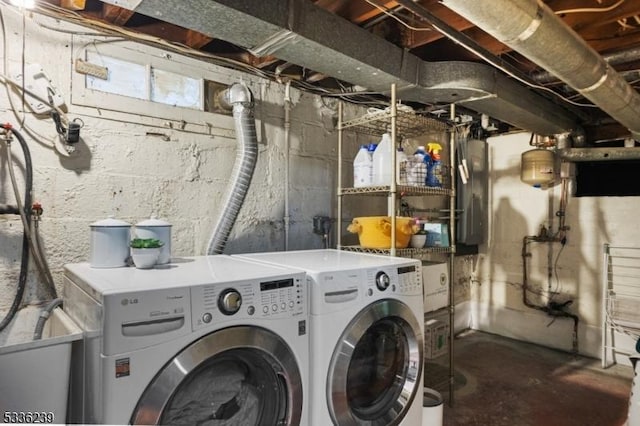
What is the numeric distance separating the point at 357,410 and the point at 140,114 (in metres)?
1.77

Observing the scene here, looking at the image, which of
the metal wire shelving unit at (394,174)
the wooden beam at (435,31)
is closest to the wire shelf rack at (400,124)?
the metal wire shelving unit at (394,174)

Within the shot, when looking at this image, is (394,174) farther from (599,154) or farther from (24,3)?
(599,154)

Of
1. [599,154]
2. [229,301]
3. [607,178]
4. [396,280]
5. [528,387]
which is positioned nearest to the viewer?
[229,301]

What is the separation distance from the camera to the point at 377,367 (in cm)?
180

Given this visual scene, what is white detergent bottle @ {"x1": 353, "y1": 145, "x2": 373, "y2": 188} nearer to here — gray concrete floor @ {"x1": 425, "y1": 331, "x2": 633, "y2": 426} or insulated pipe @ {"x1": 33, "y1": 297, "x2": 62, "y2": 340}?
gray concrete floor @ {"x1": 425, "y1": 331, "x2": 633, "y2": 426}

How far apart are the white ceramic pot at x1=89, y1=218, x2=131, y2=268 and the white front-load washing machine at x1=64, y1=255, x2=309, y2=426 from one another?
59 mm

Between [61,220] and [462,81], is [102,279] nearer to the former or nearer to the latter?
[61,220]

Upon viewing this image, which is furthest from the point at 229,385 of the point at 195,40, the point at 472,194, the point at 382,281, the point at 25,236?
the point at 472,194

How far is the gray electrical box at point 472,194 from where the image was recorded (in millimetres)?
3814

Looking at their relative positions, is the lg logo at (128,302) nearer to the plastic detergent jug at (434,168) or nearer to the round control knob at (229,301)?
the round control knob at (229,301)

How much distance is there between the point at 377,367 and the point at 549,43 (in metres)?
1.64

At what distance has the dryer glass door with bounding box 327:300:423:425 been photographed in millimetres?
1521

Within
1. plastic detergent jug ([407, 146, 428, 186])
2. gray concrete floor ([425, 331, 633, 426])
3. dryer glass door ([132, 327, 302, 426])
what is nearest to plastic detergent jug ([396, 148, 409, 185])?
plastic detergent jug ([407, 146, 428, 186])

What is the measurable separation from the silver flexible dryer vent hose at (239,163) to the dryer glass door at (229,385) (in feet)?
2.78
